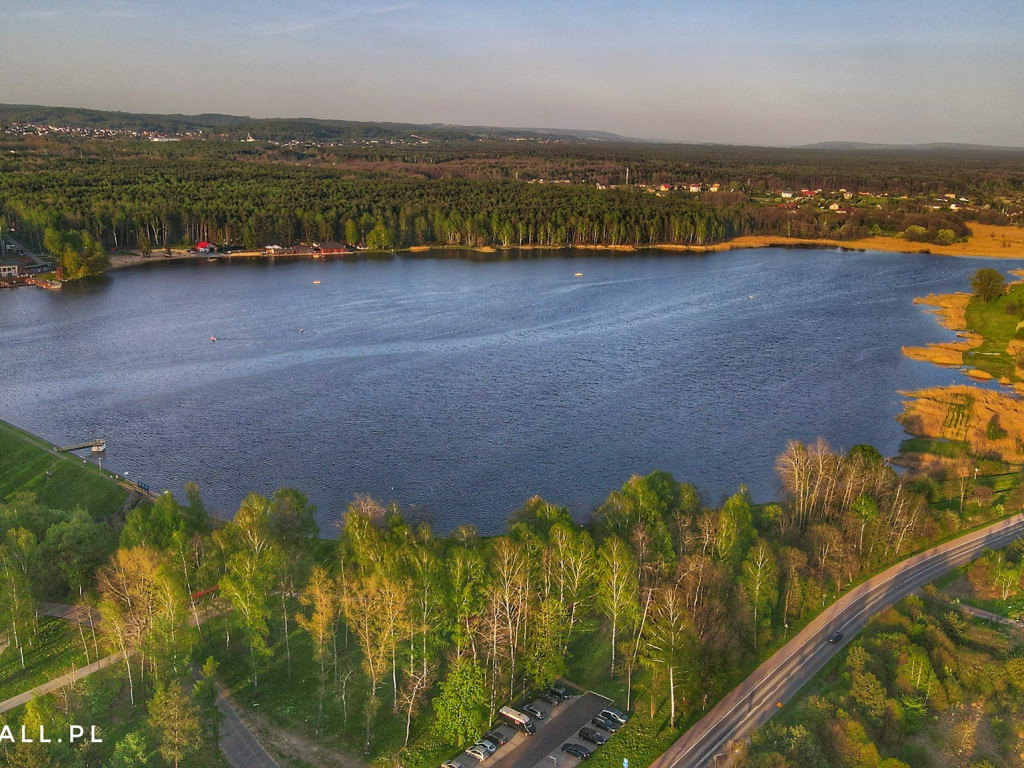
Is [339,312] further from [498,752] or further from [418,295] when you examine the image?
[498,752]

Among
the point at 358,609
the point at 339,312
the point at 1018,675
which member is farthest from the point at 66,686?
the point at 339,312

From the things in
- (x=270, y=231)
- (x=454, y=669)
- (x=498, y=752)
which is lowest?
(x=498, y=752)

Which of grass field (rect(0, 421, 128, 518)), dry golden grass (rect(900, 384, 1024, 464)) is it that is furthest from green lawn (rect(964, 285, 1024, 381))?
grass field (rect(0, 421, 128, 518))

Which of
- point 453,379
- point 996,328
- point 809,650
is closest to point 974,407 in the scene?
point 996,328

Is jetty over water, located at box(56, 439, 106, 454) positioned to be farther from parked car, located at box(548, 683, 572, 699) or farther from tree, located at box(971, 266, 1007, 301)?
tree, located at box(971, 266, 1007, 301)

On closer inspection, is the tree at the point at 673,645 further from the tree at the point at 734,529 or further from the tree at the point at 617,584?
the tree at the point at 734,529

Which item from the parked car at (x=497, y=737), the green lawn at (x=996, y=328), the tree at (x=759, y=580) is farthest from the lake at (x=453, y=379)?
the parked car at (x=497, y=737)
